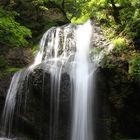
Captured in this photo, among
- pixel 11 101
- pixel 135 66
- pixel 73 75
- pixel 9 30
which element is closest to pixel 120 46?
pixel 135 66

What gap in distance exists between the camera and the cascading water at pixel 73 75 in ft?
37.8

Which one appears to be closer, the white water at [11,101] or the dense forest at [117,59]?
the dense forest at [117,59]

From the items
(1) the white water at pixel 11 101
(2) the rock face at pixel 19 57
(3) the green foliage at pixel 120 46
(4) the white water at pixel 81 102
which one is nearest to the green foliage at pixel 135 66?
(3) the green foliage at pixel 120 46

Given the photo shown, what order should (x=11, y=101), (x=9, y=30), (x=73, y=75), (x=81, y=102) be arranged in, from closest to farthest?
(x=9, y=30), (x=81, y=102), (x=73, y=75), (x=11, y=101)

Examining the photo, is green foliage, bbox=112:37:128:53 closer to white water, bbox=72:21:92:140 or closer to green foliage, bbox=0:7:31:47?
white water, bbox=72:21:92:140

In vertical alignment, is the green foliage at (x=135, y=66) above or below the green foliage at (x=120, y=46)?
below

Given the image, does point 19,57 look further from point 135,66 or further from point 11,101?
point 135,66

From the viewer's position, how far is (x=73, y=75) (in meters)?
12.2

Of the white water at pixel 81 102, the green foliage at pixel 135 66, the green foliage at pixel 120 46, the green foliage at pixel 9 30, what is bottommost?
the white water at pixel 81 102

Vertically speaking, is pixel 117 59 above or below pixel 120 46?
below

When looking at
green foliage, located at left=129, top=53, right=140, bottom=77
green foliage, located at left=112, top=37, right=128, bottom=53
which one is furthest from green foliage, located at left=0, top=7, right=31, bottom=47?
green foliage, located at left=129, top=53, right=140, bottom=77

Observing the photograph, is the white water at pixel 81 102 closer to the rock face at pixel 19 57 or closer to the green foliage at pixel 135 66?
the green foliage at pixel 135 66

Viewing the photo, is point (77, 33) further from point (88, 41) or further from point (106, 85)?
point (106, 85)

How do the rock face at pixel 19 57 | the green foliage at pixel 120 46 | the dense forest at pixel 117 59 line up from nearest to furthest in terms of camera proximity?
the dense forest at pixel 117 59 < the green foliage at pixel 120 46 < the rock face at pixel 19 57
